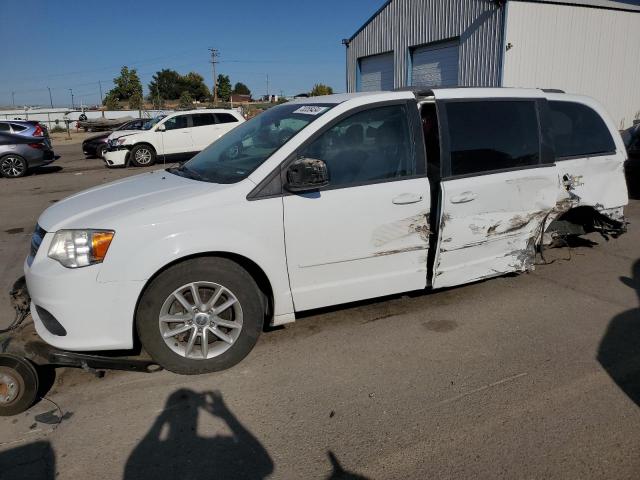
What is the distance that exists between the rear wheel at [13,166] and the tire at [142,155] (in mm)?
3081

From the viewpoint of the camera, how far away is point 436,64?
18141mm

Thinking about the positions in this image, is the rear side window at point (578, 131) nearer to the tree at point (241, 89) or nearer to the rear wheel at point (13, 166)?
the rear wheel at point (13, 166)

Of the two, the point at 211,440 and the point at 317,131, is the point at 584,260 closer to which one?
the point at 317,131

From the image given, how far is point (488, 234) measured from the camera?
170 inches

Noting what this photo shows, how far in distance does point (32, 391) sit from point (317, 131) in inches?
98.2

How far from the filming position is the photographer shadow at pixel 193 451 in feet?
8.45

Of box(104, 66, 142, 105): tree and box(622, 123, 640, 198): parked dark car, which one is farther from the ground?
box(104, 66, 142, 105): tree

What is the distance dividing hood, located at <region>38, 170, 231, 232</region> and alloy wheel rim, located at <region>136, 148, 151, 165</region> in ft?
44.1

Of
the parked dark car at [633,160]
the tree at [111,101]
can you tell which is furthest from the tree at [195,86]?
the parked dark car at [633,160]

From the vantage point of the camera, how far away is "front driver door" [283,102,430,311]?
3.61 metres

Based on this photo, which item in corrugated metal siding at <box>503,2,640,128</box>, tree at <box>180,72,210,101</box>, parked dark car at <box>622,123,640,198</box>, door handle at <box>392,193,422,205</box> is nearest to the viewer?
door handle at <box>392,193,422,205</box>

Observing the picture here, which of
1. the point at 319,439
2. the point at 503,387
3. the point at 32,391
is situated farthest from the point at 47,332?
the point at 503,387

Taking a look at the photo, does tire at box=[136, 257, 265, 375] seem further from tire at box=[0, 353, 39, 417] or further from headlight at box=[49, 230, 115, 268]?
tire at box=[0, 353, 39, 417]

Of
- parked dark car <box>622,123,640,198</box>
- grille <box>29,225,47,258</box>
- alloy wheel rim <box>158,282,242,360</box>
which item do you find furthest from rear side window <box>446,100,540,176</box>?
parked dark car <box>622,123,640,198</box>
